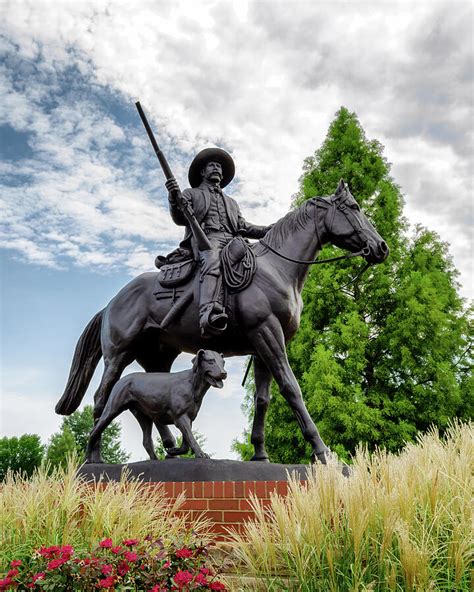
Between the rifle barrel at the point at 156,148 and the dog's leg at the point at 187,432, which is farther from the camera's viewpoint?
the rifle barrel at the point at 156,148

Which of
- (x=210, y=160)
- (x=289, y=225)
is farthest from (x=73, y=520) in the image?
(x=210, y=160)

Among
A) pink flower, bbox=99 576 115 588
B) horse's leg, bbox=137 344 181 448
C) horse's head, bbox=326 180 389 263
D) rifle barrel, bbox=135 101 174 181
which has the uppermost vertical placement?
rifle barrel, bbox=135 101 174 181

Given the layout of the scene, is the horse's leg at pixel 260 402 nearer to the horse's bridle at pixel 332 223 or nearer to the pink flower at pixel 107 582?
the horse's bridle at pixel 332 223

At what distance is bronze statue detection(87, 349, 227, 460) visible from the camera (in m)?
5.89

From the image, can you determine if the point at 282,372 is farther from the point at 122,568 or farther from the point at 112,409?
the point at 122,568

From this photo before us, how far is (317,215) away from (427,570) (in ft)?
13.7

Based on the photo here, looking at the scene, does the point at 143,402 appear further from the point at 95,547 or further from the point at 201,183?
the point at 201,183

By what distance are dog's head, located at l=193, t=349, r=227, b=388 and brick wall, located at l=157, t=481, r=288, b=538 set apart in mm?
1043

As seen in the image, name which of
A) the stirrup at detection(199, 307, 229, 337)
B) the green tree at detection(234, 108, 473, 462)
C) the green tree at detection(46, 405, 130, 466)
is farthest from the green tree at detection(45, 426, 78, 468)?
the stirrup at detection(199, 307, 229, 337)

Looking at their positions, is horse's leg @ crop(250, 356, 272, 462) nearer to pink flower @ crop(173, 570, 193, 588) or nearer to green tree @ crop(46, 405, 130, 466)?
pink flower @ crop(173, 570, 193, 588)

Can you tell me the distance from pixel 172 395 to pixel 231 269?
153 centimetres

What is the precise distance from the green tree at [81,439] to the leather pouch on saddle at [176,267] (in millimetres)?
27842

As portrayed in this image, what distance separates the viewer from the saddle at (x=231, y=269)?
645 centimetres

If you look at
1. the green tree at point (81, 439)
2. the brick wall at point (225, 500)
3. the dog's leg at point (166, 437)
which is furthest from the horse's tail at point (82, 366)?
the green tree at point (81, 439)
